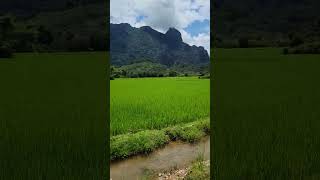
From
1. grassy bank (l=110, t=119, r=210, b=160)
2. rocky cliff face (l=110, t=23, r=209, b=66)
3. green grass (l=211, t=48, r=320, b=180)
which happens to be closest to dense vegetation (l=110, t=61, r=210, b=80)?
rocky cliff face (l=110, t=23, r=209, b=66)

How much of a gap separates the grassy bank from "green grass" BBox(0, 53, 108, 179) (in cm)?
24

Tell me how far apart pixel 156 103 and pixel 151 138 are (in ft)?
4.70

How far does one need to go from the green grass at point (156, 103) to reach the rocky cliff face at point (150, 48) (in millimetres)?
396

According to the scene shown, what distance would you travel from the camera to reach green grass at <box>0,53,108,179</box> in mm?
3089

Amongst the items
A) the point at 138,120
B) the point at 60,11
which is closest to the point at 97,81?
the point at 138,120

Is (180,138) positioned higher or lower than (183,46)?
lower

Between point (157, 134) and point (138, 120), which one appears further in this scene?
point (138, 120)

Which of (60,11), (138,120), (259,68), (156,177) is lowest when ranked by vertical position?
(156,177)

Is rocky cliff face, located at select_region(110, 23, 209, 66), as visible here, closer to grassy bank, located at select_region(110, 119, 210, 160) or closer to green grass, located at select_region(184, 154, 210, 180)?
grassy bank, located at select_region(110, 119, 210, 160)

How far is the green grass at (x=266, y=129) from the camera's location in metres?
3.12

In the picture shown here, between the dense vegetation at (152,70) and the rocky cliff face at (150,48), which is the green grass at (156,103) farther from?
the rocky cliff face at (150,48)

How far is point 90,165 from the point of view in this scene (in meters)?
3.19

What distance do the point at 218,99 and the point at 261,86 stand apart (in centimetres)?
173

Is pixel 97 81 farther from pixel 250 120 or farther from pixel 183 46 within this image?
pixel 250 120
